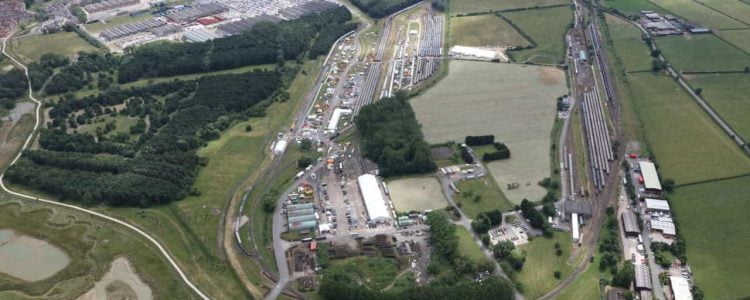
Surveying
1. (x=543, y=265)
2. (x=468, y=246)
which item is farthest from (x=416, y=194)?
(x=543, y=265)

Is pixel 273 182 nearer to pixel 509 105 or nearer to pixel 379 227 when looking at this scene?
pixel 379 227

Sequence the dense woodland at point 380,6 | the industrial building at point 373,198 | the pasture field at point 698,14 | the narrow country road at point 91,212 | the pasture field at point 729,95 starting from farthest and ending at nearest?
the dense woodland at point 380,6 → the pasture field at point 698,14 → the pasture field at point 729,95 → the industrial building at point 373,198 → the narrow country road at point 91,212

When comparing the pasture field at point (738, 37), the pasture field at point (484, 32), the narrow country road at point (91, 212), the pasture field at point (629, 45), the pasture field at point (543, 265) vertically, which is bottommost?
the narrow country road at point (91, 212)

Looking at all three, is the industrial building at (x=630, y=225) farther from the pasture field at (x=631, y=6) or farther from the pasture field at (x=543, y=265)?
the pasture field at (x=631, y=6)

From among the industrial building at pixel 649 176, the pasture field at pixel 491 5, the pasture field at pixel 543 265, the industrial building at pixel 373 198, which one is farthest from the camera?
the pasture field at pixel 491 5

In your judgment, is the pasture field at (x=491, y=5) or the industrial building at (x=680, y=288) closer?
the industrial building at (x=680, y=288)

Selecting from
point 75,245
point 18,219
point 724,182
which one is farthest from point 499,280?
point 18,219

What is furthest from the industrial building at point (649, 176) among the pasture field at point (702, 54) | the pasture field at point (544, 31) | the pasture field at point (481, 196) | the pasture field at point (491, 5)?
the pasture field at point (491, 5)

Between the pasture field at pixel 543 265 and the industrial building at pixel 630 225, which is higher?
the industrial building at pixel 630 225
